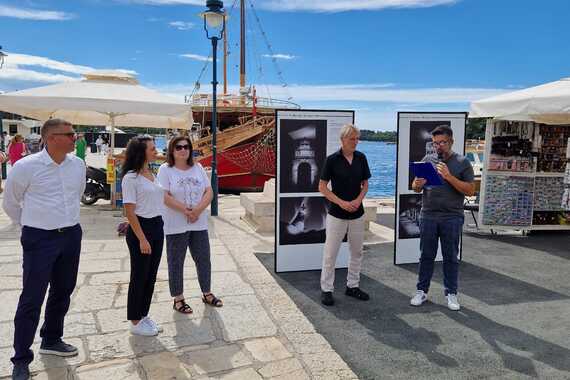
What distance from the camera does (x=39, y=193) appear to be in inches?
119

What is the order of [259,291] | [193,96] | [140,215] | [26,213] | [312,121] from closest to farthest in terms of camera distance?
[26,213] → [140,215] → [259,291] → [312,121] → [193,96]

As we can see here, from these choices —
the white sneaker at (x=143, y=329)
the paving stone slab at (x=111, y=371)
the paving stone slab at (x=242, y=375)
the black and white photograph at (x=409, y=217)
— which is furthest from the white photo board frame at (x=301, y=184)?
the paving stone slab at (x=111, y=371)

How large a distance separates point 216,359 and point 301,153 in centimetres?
294

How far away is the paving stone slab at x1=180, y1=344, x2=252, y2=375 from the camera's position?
321cm

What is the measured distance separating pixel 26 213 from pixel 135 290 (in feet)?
3.39

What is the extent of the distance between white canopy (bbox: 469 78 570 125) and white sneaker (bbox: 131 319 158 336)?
5.86 meters

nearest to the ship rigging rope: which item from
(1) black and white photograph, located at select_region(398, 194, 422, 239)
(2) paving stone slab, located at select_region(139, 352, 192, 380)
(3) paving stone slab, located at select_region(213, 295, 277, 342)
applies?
(1) black and white photograph, located at select_region(398, 194, 422, 239)

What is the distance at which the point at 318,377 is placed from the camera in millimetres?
3115

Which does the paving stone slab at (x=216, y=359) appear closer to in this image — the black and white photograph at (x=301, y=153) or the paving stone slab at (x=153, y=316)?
the paving stone slab at (x=153, y=316)

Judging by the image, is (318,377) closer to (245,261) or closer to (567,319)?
(567,319)

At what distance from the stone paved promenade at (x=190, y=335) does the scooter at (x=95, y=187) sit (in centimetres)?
511

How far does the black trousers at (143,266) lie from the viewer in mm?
3584

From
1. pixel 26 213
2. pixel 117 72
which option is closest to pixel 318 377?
pixel 26 213

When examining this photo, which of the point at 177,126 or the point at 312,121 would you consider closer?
the point at 312,121
